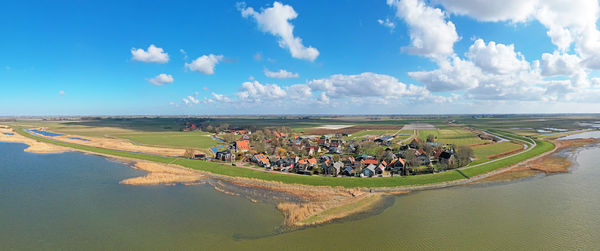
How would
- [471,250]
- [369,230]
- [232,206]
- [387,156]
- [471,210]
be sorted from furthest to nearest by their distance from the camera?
[387,156]
[232,206]
[471,210]
[369,230]
[471,250]

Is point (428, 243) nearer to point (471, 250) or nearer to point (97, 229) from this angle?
point (471, 250)

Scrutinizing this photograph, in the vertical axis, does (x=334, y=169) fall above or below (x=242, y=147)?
below

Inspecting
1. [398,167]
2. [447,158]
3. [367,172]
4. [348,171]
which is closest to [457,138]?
[447,158]

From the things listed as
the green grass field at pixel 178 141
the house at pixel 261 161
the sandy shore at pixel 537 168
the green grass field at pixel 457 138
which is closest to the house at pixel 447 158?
the sandy shore at pixel 537 168

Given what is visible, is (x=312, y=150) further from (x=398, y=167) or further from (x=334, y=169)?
(x=398, y=167)

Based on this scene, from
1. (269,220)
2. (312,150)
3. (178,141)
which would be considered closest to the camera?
(269,220)

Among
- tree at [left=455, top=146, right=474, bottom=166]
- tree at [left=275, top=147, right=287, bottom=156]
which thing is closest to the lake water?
tree at [left=455, top=146, right=474, bottom=166]

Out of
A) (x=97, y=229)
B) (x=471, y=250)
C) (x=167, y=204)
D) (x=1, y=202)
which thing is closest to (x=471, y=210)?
(x=471, y=250)

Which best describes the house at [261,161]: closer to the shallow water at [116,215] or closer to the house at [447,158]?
the shallow water at [116,215]
